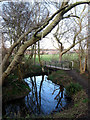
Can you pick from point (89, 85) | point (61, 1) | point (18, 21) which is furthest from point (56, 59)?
point (61, 1)

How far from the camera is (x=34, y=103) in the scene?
10.2 ft

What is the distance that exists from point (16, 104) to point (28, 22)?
99.3 inches

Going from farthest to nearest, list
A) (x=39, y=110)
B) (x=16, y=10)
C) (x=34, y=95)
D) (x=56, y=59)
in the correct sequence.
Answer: (x=56, y=59) < (x=34, y=95) < (x=16, y=10) < (x=39, y=110)

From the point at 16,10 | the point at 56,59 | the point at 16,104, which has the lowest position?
the point at 16,104

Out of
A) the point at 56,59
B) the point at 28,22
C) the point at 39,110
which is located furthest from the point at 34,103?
the point at 56,59

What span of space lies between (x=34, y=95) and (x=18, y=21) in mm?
2451

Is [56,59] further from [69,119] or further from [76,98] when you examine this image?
[69,119]

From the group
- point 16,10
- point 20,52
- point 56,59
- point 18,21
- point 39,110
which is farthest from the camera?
point 56,59

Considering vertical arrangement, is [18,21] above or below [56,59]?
above

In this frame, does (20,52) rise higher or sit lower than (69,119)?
higher

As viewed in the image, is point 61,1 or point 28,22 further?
point 28,22

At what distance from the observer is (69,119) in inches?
74.3

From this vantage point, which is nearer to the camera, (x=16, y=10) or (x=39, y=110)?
(x=39, y=110)

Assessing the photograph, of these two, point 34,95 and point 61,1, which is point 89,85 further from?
Result: point 61,1
